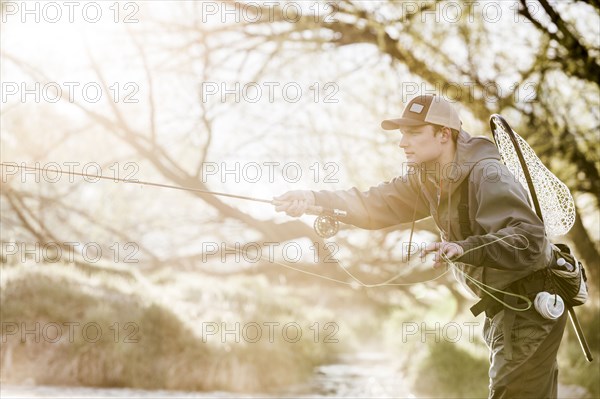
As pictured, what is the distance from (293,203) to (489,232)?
1181 millimetres

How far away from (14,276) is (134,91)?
2798 mm

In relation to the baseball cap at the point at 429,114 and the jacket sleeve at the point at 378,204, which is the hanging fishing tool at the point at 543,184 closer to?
the baseball cap at the point at 429,114

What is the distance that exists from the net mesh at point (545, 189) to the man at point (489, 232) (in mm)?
361

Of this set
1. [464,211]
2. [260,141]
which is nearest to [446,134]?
[464,211]

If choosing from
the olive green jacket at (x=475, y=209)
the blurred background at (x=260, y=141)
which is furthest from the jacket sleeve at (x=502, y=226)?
the blurred background at (x=260, y=141)

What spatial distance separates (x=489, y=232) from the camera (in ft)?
11.3

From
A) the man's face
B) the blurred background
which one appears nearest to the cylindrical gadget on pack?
the man's face

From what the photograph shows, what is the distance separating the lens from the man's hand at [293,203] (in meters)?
4.21

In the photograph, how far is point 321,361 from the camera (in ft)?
44.5

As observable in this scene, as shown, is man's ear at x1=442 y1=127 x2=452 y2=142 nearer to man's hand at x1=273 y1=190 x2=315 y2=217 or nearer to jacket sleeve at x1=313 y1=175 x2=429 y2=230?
jacket sleeve at x1=313 y1=175 x2=429 y2=230

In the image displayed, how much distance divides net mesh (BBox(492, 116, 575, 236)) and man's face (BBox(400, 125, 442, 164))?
37 centimetres

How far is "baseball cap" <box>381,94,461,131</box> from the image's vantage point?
3.88m

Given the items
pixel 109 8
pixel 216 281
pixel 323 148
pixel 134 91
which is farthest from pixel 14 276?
pixel 216 281

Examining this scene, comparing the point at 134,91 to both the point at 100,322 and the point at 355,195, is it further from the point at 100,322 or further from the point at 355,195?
the point at 355,195
